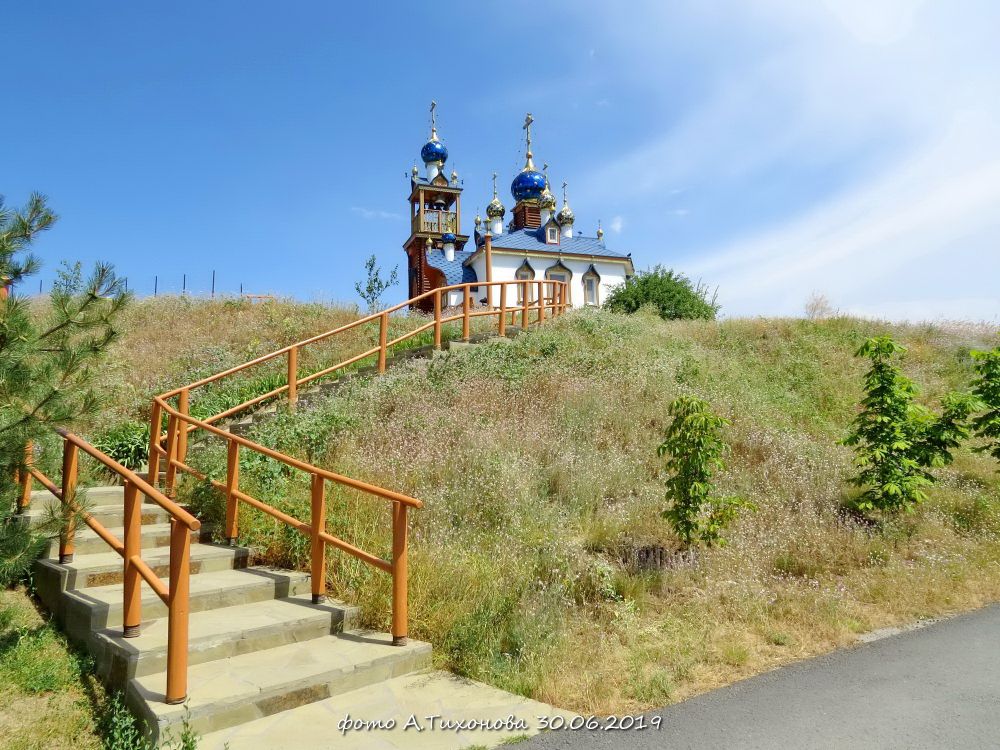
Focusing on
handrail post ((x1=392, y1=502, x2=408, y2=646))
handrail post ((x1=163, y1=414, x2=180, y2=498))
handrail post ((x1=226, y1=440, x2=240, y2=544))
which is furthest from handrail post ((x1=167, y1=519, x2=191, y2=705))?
handrail post ((x1=163, y1=414, x2=180, y2=498))

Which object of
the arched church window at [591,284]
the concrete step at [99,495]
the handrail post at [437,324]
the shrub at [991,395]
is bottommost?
the concrete step at [99,495]

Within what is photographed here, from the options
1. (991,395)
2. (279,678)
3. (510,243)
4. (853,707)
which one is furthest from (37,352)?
(510,243)

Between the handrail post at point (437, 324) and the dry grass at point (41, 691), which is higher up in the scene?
the handrail post at point (437, 324)

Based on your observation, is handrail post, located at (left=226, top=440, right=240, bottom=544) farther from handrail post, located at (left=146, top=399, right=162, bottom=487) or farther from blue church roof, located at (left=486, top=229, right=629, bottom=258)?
blue church roof, located at (left=486, top=229, right=629, bottom=258)

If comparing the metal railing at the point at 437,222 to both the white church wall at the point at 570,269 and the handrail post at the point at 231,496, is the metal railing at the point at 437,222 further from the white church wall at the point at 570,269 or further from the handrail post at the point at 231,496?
the handrail post at the point at 231,496

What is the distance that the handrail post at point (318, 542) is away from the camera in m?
5.16

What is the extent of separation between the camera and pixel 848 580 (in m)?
5.92

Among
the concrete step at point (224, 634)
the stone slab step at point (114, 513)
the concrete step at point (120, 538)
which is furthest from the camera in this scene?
the stone slab step at point (114, 513)

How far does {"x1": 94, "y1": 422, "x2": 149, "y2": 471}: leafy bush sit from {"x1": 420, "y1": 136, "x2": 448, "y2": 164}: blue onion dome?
4103 cm

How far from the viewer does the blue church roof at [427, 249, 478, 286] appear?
3984 cm

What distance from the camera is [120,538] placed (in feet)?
19.7

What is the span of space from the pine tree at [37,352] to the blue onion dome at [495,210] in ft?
141

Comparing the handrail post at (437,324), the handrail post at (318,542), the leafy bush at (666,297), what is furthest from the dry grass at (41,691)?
the leafy bush at (666,297)

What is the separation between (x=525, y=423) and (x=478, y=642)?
4.42 m
